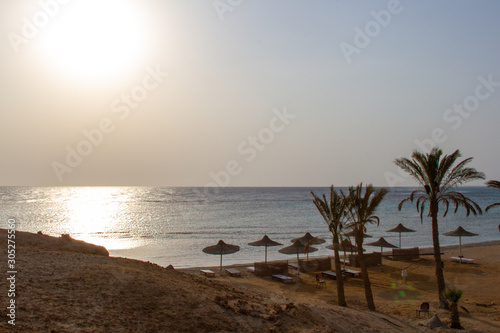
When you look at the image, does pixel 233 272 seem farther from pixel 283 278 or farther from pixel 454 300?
pixel 454 300

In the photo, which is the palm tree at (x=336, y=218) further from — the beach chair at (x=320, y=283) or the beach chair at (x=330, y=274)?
the beach chair at (x=330, y=274)

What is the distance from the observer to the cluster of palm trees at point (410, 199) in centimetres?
1670

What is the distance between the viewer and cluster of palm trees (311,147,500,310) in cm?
1670

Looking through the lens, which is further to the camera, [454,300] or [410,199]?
[410,199]

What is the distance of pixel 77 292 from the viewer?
954 centimetres

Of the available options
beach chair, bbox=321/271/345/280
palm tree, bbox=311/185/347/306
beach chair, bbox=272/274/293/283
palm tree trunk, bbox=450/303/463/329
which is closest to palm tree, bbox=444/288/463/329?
palm tree trunk, bbox=450/303/463/329

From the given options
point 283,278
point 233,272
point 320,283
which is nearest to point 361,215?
point 320,283

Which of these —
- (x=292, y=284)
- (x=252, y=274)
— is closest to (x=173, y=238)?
(x=252, y=274)

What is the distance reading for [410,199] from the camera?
1828 cm

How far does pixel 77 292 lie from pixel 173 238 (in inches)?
1636

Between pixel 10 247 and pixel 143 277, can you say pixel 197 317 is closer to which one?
pixel 143 277

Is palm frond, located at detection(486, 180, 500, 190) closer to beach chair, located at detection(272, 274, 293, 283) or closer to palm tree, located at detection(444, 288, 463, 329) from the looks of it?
palm tree, located at detection(444, 288, 463, 329)

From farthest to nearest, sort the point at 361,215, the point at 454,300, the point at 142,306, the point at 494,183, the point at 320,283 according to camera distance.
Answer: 1. the point at 320,283
2. the point at 494,183
3. the point at 361,215
4. the point at 454,300
5. the point at 142,306

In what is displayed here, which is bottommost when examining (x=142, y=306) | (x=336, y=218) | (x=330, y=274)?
(x=330, y=274)
